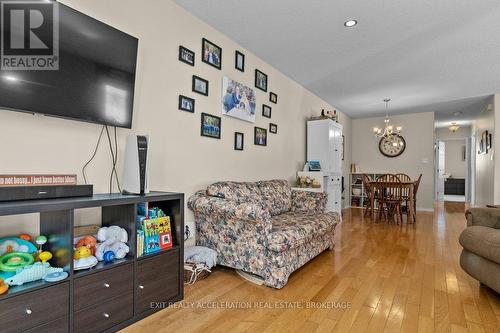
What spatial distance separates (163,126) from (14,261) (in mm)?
1414

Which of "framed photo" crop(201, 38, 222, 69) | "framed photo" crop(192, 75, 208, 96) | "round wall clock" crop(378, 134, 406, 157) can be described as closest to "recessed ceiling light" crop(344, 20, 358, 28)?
"framed photo" crop(201, 38, 222, 69)

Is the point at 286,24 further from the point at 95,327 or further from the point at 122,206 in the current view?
the point at 95,327

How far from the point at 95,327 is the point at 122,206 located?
68cm

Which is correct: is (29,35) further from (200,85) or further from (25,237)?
(200,85)

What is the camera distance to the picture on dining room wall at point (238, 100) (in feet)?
10.1

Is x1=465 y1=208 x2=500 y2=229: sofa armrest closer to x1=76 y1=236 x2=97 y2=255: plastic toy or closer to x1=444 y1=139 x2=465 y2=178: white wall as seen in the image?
x1=76 y1=236 x2=97 y2=255: plastic toy

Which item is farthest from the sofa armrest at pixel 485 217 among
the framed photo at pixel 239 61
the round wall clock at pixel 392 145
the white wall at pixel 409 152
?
the round wall clock at pixel 392 145

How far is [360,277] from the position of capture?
244 cm

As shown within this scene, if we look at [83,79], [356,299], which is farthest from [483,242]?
[83,79]

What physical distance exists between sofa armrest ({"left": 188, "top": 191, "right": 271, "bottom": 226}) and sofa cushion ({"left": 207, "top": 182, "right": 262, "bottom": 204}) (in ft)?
0.38

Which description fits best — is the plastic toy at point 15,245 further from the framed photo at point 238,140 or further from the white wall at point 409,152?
the white wall at point 409,152

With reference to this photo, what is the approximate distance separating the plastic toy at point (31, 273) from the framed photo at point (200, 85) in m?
1.89

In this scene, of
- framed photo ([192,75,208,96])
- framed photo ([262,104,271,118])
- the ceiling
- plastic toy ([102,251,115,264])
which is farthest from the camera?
framed photo ([262,104,271,118])

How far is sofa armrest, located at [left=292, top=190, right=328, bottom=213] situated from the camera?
11.0 feet
